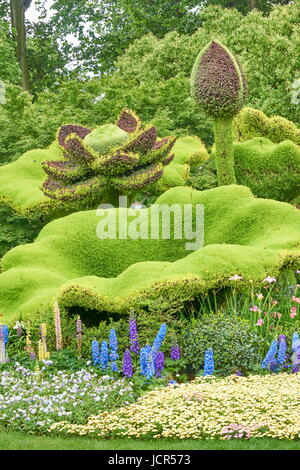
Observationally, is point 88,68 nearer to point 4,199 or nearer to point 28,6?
point 28,6

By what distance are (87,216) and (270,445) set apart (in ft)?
14.4

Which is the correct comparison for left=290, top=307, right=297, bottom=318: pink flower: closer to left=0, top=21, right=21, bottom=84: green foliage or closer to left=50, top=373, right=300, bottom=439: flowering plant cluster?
left=50, top=373, right=300, bottom=439: flowering plant cluster

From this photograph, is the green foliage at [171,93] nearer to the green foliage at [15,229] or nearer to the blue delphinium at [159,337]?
the green foliage at [15,229]

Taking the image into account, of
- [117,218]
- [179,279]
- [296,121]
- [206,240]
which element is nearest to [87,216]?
[117,218]

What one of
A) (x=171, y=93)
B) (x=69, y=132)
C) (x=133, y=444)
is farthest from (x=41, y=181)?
(x=133, y=444)

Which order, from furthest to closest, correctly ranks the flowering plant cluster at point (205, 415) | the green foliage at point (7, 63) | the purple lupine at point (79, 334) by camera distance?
the green foliage at point (7, 63), the purple lupine at point (79, 334), the flowering plant cluster at point (205, 415)

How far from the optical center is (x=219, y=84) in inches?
390

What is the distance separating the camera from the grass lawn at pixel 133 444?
5.20 metres

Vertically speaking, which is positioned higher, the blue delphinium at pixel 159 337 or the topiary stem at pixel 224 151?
the topiary stem at pixel 224 151

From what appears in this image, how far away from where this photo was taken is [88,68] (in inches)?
1052

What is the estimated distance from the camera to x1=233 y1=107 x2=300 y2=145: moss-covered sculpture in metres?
11.9

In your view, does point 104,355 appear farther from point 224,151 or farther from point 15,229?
point 15,229

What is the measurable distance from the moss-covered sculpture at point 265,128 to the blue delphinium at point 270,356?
5.64 metres

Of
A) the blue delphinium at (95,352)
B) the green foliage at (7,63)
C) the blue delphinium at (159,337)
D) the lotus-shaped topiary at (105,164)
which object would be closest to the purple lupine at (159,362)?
the blue delphinium at (159,337)
